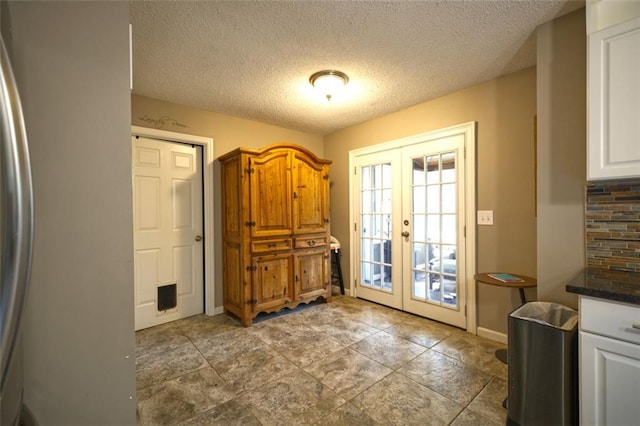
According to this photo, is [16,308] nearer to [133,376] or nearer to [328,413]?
[133,376]

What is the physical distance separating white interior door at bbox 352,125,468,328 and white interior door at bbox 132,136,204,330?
2.01m

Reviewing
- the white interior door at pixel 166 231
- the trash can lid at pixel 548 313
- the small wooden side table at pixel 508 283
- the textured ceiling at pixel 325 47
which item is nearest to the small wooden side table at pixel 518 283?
the small wooden side table at pixel 508 283

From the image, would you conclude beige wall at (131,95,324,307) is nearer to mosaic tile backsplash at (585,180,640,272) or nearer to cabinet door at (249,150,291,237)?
cabinet door at (249,150,291,237)

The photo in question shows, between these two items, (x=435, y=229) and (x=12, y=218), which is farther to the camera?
(x=435, y=229)

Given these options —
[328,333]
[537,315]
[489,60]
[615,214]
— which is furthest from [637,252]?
[328,333]

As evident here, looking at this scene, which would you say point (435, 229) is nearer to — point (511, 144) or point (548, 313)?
point (511, 144)

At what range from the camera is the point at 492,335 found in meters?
2.42

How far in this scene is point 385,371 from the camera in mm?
1978

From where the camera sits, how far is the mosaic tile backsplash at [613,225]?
149 cm

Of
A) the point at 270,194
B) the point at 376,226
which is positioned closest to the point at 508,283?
the point at 376,226

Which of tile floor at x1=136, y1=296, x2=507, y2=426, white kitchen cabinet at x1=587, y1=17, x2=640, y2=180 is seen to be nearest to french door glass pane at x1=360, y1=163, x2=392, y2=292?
tile floor at x1=136, y1=296, x2=507, y2=426

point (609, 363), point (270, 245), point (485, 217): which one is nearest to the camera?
point (609, 363)

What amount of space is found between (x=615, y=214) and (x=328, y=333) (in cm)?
224

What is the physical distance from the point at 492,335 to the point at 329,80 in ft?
8.75
